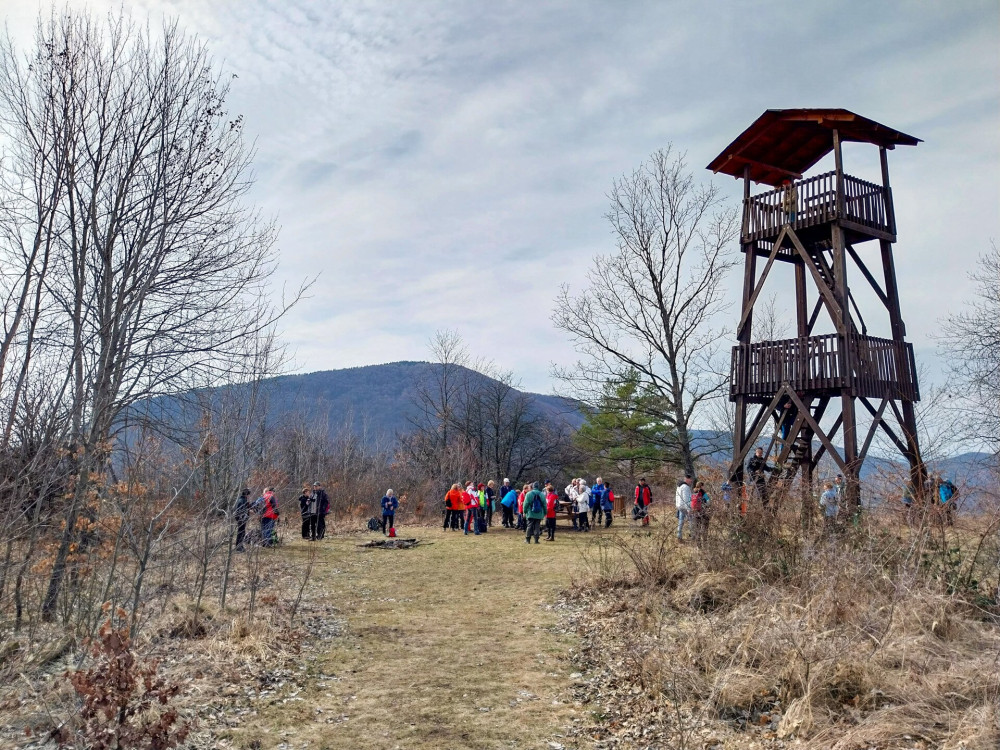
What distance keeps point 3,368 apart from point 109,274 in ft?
8.99

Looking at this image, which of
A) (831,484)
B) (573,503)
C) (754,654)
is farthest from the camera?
(573,503)

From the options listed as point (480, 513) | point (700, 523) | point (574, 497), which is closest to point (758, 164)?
point (574, 497)

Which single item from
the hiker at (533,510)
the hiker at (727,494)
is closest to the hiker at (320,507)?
the hiker at (533,510)

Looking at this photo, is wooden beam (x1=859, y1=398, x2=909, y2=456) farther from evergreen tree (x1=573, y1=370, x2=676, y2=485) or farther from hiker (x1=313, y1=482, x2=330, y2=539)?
hiker (x1=313, y1=482, x2=330, y2=539)

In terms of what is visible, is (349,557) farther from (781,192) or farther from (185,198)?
(781,192)

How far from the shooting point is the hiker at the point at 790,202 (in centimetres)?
1602

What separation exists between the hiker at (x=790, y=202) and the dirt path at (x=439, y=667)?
28.6 ft

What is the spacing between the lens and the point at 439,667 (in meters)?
7.84

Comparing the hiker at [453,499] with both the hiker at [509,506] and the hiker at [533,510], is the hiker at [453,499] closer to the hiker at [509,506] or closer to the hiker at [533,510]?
the hiker at [509,506]

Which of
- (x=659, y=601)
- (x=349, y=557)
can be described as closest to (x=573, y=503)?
(x=349, y=557)

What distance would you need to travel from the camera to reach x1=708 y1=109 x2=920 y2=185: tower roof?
612 inches

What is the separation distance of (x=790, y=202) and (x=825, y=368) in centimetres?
377

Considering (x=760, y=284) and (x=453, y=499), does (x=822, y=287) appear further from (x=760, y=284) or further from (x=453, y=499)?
(x=453, y=499)

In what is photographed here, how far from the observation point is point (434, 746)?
582cm
